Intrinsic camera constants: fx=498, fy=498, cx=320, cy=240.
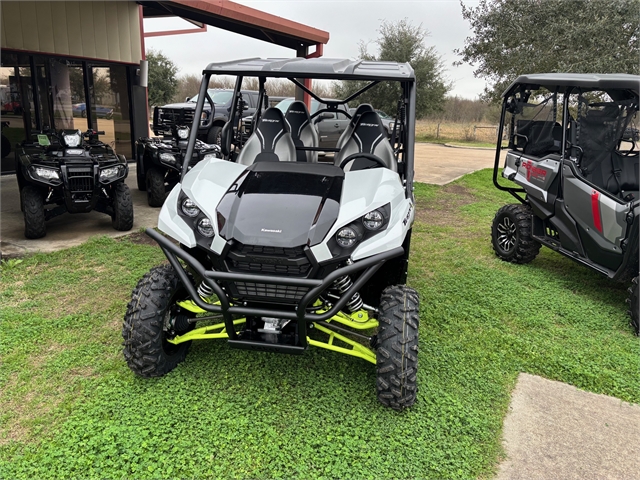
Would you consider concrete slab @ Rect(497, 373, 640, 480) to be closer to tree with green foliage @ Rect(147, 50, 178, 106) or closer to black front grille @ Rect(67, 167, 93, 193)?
black front grille @ Rect(67, 167, 93, 193)

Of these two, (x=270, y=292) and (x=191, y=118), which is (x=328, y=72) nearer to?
(x=270, y=292)

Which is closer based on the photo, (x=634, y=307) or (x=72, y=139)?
(x=634, y=307)

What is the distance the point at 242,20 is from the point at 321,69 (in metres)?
6.70

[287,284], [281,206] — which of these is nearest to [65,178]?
[281,206]

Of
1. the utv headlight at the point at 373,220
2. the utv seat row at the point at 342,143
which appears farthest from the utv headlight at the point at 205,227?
the utv seat row at the point at 342,143

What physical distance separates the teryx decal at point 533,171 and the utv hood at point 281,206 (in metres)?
2.50

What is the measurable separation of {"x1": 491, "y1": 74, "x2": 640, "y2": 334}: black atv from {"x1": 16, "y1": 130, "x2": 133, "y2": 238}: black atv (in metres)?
4.31

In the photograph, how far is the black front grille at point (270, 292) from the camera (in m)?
2.46

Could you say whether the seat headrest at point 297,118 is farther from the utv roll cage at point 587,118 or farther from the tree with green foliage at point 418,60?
the tree with green foliage at point 418,60

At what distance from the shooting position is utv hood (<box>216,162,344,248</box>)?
8.23 feet

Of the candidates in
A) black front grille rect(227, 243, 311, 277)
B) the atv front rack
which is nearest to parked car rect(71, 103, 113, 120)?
the atv front rack

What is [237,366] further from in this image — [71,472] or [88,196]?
[88,196]

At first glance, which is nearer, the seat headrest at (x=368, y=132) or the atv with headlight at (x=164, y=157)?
the seat headrest at (x=368, y=132)

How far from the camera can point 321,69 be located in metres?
3.21
